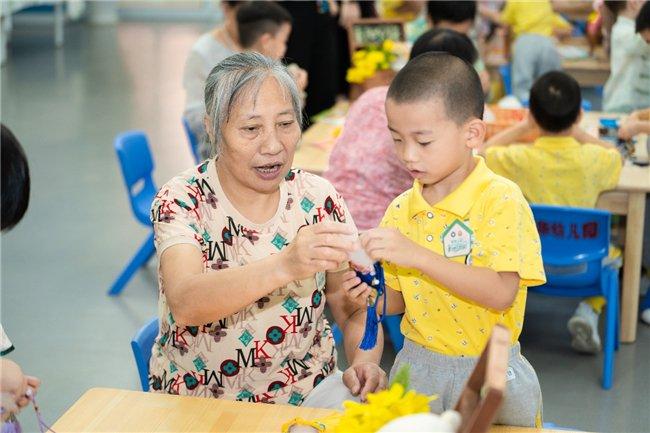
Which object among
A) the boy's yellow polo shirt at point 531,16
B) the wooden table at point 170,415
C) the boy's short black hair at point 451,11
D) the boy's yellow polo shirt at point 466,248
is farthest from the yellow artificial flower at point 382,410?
the boy's yellow polo shirt at point 531,16

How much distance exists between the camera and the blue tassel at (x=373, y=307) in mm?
2168

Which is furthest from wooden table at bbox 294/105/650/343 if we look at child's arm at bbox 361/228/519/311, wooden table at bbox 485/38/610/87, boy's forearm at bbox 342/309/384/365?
wooden table at bbox 485/38/610/87

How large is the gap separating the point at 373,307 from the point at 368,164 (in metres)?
1.63

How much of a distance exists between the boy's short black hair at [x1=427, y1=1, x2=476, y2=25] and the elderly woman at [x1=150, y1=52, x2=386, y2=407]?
3147mm

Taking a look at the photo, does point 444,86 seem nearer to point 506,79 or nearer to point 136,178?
point 136,178

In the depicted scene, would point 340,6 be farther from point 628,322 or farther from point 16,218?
point 16,218

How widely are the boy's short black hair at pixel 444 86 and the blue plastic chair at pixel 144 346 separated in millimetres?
903

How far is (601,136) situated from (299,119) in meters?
2.65

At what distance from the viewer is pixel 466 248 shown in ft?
7.19

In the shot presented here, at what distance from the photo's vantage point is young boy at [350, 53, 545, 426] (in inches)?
83.7

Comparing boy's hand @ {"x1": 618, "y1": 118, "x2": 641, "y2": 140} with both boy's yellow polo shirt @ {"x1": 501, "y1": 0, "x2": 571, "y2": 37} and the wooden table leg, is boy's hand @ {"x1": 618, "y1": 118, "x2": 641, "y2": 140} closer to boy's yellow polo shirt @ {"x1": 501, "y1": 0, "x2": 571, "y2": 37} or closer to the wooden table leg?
the wooden table leg

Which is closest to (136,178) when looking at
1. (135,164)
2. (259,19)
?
(135,164)

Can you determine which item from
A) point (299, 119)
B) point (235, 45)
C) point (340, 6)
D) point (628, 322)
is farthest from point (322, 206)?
Result: point (340, 6)

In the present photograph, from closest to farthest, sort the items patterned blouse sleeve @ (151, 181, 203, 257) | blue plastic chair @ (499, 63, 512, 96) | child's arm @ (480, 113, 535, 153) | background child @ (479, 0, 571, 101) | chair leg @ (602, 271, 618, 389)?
patterned blouse sleeve @ (151, 181, 203, 257)
chair leg @ (602, 271, 618, 389)
child's arm @ (480, 113, 535, 153)
background child @ (479, 0, 571, 101)
blue plastic chair @ (499, 63, 512, 96)
